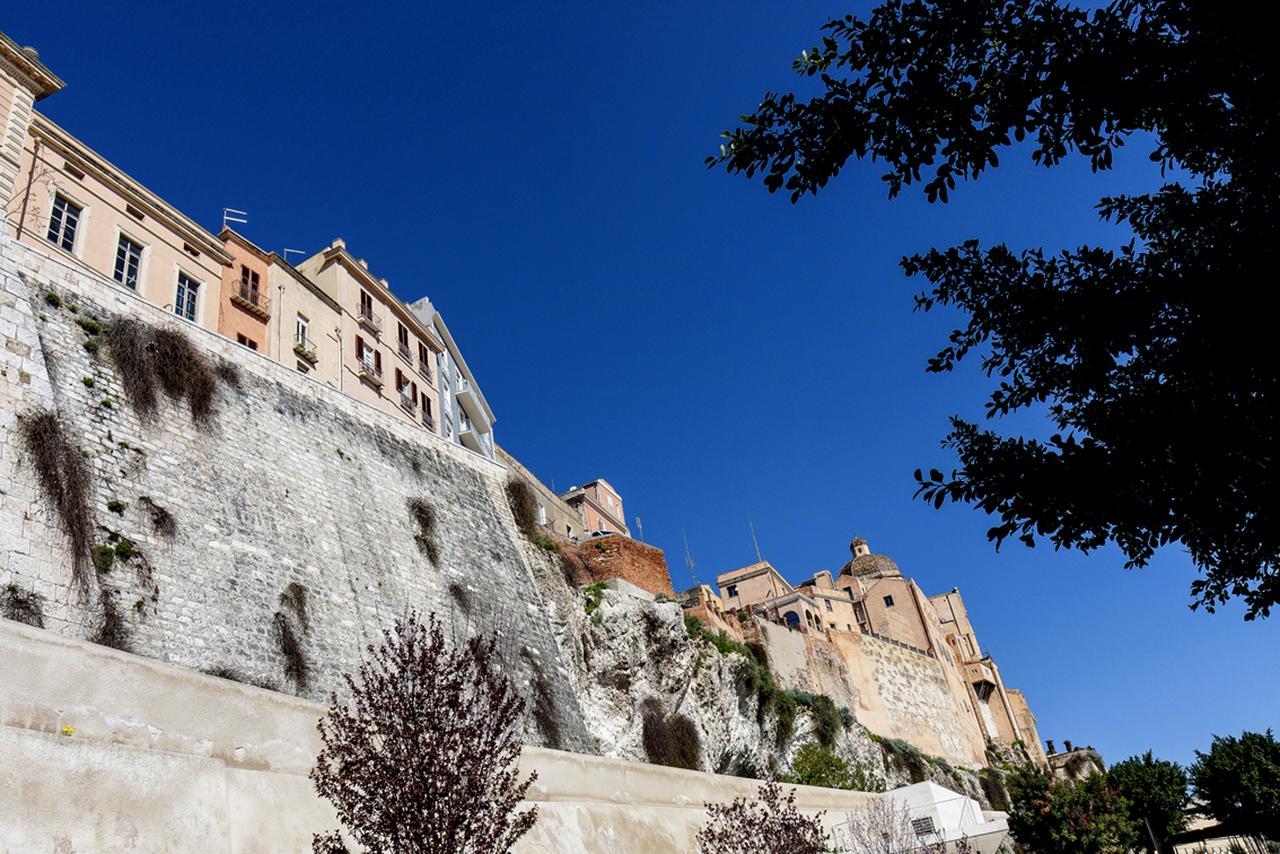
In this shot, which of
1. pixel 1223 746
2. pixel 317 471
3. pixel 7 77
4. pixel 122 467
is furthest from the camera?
pixel 1223 746

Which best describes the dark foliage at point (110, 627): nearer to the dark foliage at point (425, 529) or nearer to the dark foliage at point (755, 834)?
the dark foliage at point (755, 834)

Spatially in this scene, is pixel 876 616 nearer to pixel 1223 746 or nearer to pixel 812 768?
pixel 1223 746

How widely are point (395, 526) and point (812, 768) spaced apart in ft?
61.0

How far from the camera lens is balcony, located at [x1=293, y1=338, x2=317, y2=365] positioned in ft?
95.8

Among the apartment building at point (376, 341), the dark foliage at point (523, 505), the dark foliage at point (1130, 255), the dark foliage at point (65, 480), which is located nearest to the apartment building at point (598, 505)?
the apartment building at point (376, 341)

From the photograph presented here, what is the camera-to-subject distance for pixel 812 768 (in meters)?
31.0

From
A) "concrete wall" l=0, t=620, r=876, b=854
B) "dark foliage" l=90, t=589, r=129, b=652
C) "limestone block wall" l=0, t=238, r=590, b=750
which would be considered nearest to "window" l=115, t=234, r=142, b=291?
"limestone block wall" l=0, t=238, r=590, b=750

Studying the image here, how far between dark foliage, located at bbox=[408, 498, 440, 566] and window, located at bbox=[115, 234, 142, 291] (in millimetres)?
9445

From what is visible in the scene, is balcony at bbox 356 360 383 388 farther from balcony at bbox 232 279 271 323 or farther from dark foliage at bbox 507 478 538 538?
dark foliage at bbox 507 478 538 538

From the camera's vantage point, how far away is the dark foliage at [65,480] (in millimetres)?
12438

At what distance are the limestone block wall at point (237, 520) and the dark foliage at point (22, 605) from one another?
0.56 feet

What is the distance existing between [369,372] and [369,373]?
0.12ft

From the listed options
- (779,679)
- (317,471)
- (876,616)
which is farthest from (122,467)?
(876,616)

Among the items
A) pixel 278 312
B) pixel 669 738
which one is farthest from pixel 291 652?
pixel 278 312
